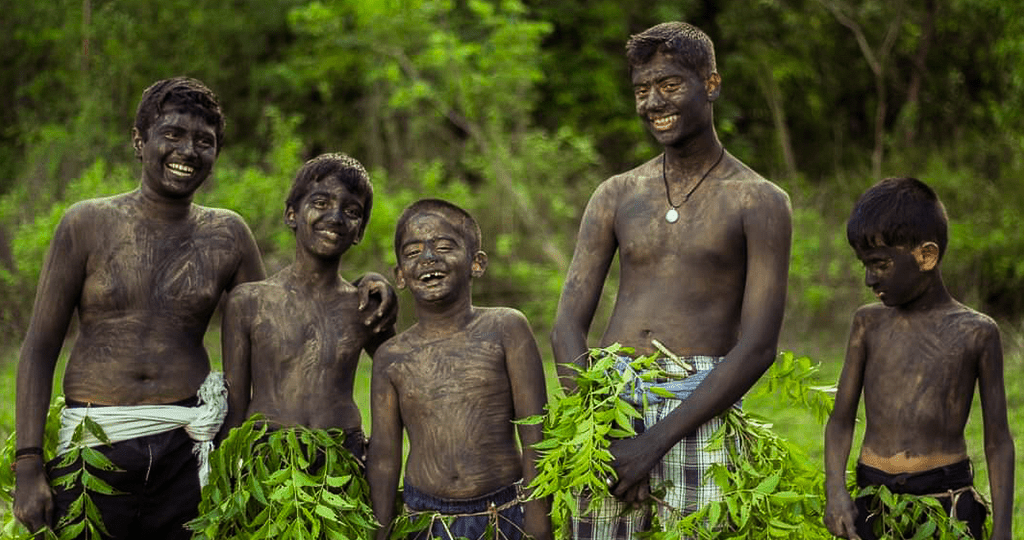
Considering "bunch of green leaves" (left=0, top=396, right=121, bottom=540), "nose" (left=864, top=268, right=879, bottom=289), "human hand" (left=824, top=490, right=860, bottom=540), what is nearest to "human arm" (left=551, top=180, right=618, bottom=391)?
"nose" (left=864, top=268, right=879, bottom=289)

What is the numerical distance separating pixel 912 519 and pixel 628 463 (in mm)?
861

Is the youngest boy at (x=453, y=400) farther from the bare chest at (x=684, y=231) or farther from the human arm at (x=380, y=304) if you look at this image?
the bare chest at (x=684, y=231)

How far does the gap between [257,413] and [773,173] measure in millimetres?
12179

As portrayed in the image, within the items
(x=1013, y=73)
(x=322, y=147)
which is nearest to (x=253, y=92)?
(x=322, y=147)

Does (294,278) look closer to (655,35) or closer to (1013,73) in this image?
(655,35)

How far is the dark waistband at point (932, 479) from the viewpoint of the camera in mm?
3625

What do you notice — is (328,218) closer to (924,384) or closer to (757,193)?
(757,193)

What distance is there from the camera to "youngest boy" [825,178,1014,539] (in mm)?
3633

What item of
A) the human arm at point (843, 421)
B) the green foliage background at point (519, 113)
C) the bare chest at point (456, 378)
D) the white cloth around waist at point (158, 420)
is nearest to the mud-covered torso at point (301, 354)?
the white cloth around waist at point (158, 420)

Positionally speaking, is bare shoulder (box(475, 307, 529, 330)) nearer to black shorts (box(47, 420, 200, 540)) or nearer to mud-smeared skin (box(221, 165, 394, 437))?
mud-smeared skin (box(221, 165, 394, 437))

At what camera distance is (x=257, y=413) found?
12.5 feet

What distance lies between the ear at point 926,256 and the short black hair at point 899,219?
0.05 ft

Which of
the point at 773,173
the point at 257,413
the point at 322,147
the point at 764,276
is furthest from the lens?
the point at 322,147

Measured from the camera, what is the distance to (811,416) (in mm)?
9203
